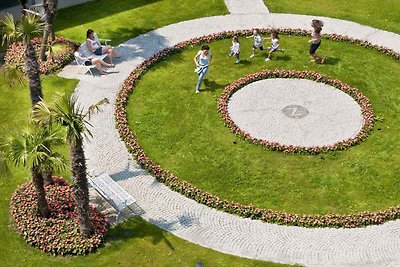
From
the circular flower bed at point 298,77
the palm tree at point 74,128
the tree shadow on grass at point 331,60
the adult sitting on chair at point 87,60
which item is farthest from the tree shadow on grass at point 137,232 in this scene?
the tree shadow on grass at point 331,60

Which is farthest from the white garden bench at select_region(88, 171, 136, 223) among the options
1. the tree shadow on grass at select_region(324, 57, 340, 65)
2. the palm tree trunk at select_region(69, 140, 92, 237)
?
the tree shadow on grass at select_region(324, 57, 340, 65)

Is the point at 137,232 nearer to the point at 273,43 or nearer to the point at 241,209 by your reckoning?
the point at 241,209

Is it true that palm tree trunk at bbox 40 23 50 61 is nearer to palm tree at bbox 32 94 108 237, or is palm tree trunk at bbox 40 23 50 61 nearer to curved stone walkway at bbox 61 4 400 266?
curved stone walkway at bbox 61 4 400 266

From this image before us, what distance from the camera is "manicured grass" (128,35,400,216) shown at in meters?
20.2

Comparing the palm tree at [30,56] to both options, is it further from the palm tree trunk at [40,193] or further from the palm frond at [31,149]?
the palm tree trunk at [40,193]

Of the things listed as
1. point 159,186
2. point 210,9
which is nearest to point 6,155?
point 159,186

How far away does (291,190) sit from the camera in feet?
66.9

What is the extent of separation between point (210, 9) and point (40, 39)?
990 cm

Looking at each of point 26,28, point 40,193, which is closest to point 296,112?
point 40,193

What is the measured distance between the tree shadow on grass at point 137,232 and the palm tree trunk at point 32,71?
4.93m

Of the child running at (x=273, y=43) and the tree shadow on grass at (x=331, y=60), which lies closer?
the child running at (x=273, y=43)

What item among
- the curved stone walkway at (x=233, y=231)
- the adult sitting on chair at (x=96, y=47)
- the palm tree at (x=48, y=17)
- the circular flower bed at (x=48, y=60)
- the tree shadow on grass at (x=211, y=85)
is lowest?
the curved stone walkway at (x=233, y=231)

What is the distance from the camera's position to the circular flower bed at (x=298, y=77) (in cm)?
2212

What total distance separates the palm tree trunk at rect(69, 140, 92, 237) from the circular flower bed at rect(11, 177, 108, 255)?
38 cm
